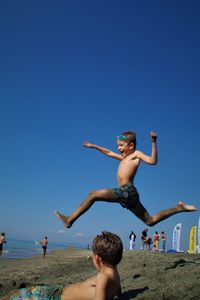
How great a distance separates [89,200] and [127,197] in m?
0.70

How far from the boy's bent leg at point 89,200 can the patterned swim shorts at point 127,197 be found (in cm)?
11

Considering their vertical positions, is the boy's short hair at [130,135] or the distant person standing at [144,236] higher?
the boy's short hair at [130,135]

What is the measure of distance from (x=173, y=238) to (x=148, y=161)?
23104 mm

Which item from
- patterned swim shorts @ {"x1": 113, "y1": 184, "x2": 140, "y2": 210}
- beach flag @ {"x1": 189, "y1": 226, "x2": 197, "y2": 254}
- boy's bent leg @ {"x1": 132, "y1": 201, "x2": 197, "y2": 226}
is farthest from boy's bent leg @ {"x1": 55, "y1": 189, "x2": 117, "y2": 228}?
beach flag @ {"x1": 189, "y1": 226, "x2": 197, "y2": 254}

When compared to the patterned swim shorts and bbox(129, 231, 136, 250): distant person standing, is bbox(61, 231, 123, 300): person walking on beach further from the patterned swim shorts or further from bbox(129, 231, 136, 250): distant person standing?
bbox(129, 231, 136, 250): distant person standing

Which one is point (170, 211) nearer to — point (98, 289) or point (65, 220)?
point (65, 220)

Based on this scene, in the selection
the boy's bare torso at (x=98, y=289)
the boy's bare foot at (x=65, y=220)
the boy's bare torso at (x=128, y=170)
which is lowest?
the boy's bare torso at (x=98, y=289)

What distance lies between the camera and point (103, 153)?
8594 mm

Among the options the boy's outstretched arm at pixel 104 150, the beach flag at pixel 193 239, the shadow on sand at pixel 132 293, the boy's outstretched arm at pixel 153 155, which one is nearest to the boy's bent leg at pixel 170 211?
the boy's outstretched arm at pixel 153 155

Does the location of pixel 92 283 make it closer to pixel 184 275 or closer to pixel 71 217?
pixel 71 217

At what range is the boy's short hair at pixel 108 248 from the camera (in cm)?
477

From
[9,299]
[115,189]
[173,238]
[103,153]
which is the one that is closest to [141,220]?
[115,189]

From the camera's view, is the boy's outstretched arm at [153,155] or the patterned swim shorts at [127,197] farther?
the boy's outstretched arm at [153,155]

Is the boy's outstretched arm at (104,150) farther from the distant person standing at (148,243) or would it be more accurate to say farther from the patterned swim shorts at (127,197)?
the distant person standing at (148,243)
